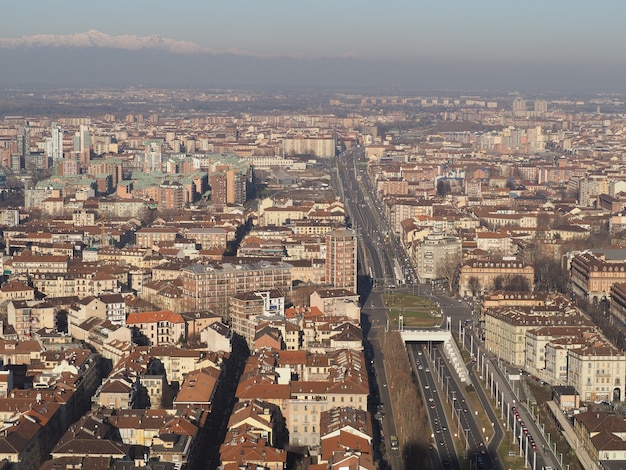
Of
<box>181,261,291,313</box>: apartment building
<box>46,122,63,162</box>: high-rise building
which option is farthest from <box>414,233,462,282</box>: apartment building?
<box>46,122,63,162</box>: high-rise building

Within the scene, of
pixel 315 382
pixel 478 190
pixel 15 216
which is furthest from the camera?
pixel 478 190

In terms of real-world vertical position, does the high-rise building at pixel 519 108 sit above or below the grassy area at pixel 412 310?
below

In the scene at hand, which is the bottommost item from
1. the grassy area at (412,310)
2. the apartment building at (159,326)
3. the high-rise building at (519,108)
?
the high-rise building at (519,108)

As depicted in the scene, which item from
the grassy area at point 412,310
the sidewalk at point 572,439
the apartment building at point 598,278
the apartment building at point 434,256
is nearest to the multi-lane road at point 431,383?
the grassy area at point 412,310

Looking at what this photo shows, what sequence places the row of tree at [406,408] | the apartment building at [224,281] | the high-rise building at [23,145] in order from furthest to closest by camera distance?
the high-rise building at [23,145] < the apartment building at [224,281] < the row of tree at [406,408]

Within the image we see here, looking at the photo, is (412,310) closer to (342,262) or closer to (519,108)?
(342,262)

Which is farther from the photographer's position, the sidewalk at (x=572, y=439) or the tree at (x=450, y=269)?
the tree at (x=450, y=269)

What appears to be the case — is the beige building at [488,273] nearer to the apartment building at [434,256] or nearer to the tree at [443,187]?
the apartment building at [434,256]

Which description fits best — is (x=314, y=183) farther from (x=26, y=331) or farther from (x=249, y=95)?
(x=249, y=95)

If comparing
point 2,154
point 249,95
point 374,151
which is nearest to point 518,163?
point 374,151
